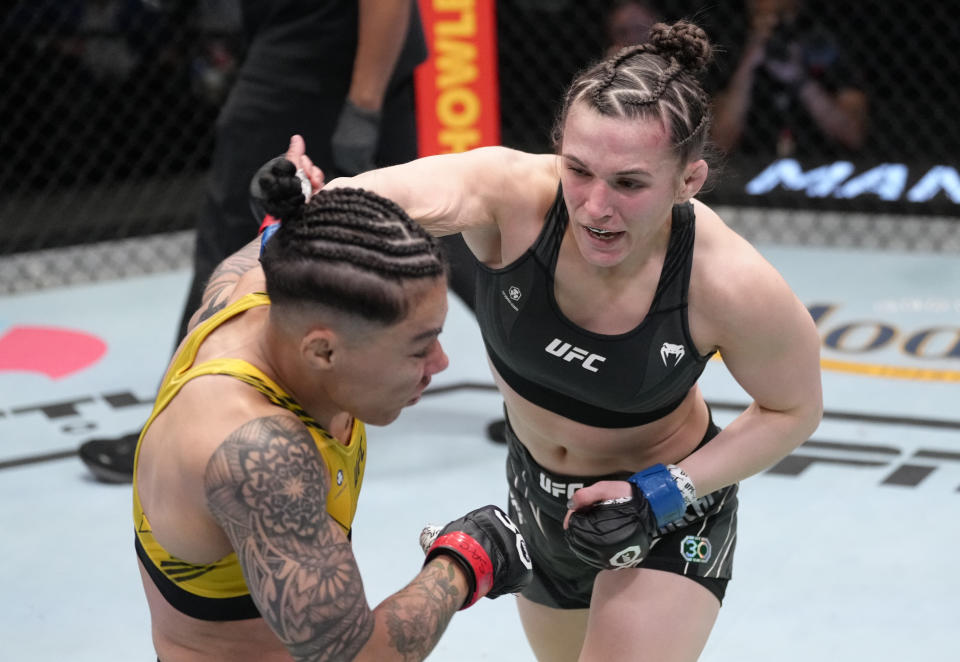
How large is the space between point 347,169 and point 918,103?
3.02 meters

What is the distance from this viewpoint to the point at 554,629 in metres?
2.00

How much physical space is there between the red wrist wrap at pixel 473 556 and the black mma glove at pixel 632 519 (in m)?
0.22

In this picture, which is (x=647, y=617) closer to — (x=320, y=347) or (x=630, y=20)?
(x=320, y=347)

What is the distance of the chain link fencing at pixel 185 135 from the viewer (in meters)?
4.88

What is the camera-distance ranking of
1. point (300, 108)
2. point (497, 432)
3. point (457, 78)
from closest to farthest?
point (300, 108) → point (497, 432) → point (457, 78)

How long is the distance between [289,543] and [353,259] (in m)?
0.29

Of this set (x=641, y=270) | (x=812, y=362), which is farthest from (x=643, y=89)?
(x=812, y=362)

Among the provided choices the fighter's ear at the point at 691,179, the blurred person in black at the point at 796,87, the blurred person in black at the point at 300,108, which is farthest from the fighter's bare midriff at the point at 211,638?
the blurred person in black at the point at 796,87

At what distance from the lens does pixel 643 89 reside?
1.56 meters

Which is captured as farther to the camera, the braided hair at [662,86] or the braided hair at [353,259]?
the braided hair at [662,86]

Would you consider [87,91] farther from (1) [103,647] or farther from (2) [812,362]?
(2) [812,362]

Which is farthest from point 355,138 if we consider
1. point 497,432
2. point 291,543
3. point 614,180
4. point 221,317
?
point 291,543

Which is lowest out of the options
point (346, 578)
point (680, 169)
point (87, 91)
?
point (87, 91)

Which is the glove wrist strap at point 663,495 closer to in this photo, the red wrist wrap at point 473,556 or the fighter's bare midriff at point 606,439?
the fighter's bare midriff at point 606,439
